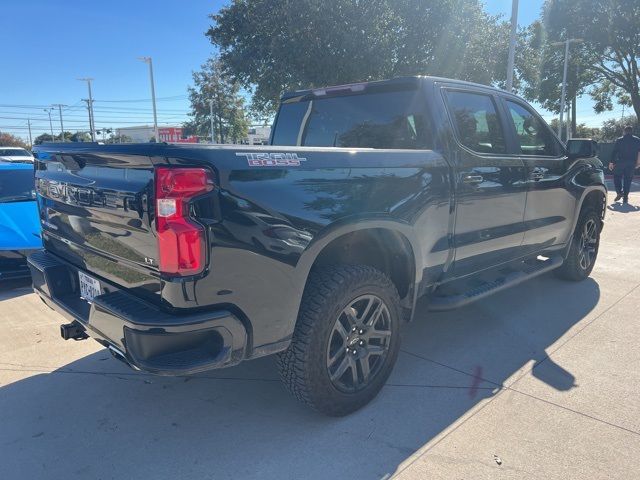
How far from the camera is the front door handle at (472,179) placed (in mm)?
3509

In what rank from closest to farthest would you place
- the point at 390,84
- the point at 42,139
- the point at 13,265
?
the point at 390,84, the point at 13,265, the point at 42,139

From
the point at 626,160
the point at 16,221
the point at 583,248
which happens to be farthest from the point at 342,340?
the point at 626,160

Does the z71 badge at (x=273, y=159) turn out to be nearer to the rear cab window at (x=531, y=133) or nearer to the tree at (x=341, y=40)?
the rear cab window at (x=531, y=133)

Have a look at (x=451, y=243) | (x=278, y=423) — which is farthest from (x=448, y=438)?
(x=451, y=243)

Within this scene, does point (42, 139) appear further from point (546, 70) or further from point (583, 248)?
point (583, 248)

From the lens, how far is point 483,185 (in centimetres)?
370

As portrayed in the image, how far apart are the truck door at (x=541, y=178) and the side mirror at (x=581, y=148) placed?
84 mm

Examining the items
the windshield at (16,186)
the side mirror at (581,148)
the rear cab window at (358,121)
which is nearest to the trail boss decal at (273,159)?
the rear cab window at (358,121)

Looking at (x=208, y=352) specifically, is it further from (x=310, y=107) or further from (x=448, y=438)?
(x=310, y=107)

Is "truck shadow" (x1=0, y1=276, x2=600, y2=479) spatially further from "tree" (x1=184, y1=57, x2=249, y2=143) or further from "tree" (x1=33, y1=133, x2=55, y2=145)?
"tree" (x1=184, y1=57, x2=249, y2=143)

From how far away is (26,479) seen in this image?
2420 millimetres

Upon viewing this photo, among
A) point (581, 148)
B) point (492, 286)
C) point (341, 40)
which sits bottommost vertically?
point (492, 286)

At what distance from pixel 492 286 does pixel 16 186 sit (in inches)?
233

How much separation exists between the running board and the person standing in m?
8.87
